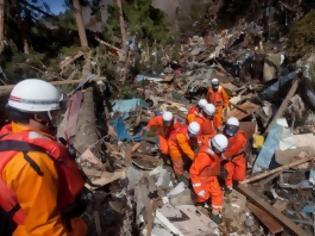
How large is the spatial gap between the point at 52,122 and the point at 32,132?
0.62ft

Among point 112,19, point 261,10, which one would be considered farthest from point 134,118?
point 261,10

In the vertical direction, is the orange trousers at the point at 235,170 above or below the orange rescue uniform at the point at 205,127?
below

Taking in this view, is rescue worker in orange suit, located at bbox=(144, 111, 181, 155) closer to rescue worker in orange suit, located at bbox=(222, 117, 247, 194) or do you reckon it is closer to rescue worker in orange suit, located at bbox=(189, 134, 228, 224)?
rescue worker in orange suit, located at bbox=(222, 117, 247, 194)

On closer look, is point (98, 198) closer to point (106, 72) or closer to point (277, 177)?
point (277, 177)

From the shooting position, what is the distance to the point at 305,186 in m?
6.62

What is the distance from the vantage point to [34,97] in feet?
7.50

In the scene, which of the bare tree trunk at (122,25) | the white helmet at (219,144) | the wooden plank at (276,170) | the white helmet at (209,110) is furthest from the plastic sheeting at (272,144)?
the bare tree trunk at (122,25)

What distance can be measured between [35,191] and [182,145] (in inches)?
200

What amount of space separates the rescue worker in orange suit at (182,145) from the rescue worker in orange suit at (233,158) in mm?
604

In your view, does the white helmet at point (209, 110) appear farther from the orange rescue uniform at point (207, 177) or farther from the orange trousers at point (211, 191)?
the orange trousers at point (211, 191)

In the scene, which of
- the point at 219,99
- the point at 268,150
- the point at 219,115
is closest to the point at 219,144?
the point at 268,150

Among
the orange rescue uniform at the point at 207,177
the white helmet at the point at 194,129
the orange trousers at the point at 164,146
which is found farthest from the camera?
the orange trousers at the point at 164,146

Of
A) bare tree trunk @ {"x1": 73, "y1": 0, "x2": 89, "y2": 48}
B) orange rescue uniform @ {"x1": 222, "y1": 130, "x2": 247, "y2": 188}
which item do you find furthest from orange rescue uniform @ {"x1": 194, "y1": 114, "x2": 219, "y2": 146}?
bare tree trunk @ {"x1": 73, "y1": 0, "x2": 89, "y2": 48}

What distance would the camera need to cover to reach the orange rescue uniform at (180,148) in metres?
7.11
